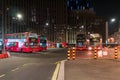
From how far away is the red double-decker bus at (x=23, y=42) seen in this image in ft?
158

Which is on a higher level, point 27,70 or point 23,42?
point 23,42

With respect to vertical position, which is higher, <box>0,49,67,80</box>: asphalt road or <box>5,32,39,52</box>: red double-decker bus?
<box>5,32,39,52</box>: red double-decker bus

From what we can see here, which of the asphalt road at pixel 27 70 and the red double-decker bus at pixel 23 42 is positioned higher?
the red double-decker bus at pixel 23 42

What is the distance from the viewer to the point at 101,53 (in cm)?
2967

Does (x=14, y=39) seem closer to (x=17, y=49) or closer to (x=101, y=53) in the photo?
(x=17, y=49)

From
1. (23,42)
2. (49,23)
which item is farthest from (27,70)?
(49,23)

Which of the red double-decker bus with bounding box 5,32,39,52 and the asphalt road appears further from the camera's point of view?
the red double-decker bus with bounding box 5,32,39,52

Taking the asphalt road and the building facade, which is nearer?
the asphalt road

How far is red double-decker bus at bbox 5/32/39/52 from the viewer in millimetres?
48188

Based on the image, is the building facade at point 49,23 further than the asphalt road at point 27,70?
Yes

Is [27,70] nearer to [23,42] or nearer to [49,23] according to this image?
[23,42]

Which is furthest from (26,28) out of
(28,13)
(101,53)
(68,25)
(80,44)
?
(101,53)

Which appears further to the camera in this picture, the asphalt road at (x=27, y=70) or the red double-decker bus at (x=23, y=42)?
the red double-decker bus at (x=23, y=42)

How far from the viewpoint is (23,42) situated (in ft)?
158
